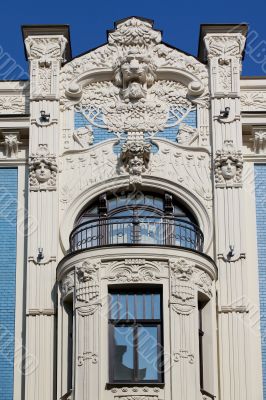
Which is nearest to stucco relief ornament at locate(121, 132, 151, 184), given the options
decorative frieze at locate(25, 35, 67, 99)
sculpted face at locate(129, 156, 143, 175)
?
sculpted face at locate(129, 156, 143, 175)

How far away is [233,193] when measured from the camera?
28.8 metres

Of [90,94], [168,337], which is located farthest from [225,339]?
[90,94]

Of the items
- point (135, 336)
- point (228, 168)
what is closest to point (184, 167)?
point (228, 168)

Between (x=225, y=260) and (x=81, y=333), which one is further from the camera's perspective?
(x=225, y=260)

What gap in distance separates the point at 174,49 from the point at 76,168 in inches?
176

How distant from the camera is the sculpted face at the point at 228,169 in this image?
1142 inches

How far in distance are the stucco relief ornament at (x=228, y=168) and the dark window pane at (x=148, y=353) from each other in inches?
185

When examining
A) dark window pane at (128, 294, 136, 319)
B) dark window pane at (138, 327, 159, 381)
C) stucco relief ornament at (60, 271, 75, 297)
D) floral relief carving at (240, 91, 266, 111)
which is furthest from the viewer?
floral relief carving at (240, 91, 266, 111)

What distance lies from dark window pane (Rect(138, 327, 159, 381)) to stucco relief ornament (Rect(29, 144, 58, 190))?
191 inches

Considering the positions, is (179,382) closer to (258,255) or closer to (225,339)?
(225,339)

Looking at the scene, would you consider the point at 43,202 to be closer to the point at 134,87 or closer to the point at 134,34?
the point at 134,87

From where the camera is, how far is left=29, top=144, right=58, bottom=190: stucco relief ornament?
29000mm

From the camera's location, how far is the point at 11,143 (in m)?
29.8

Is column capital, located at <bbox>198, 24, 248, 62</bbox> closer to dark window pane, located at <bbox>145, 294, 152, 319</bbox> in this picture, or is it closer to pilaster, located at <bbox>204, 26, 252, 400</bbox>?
pilaster, located at <bbox>204, 26, 252, 400</bbox>
